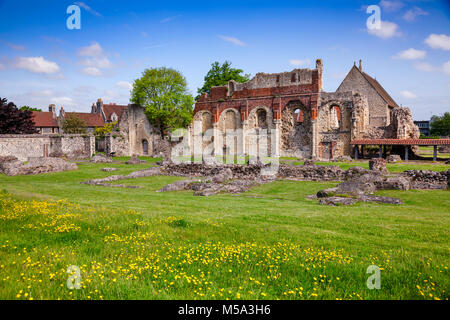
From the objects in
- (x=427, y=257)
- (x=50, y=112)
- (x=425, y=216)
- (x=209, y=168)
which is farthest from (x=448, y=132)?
(x=50, y=112)

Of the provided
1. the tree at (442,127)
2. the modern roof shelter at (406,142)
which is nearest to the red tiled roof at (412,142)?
the modern roof shelter at (406,142)

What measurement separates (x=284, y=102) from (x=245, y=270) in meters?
35.4

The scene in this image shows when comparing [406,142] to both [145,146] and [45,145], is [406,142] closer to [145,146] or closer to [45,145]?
[145,146]

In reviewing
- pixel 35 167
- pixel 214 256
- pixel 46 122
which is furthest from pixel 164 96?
pixel 214 256

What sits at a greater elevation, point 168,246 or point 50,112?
point 50,112

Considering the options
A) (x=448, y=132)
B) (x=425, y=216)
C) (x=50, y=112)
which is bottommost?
(x=425, y=216)

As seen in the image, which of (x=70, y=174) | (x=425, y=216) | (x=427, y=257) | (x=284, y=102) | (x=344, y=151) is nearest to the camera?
(x=427, y=257)

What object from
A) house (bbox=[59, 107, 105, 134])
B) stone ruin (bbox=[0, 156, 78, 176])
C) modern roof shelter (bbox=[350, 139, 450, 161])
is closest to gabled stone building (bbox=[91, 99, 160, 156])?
stone ruin (bbox=[0, 156, 78, 176])

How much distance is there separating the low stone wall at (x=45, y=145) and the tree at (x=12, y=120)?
8.40 meters

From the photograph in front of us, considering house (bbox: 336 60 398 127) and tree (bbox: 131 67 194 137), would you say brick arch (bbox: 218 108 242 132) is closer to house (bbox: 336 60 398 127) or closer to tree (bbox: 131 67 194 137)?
tree (bbox: 131 67 194 137)

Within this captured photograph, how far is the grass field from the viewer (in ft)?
11.9

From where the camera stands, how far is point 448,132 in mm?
80188

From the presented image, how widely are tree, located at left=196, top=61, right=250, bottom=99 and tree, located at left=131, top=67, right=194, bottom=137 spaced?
429 inches
